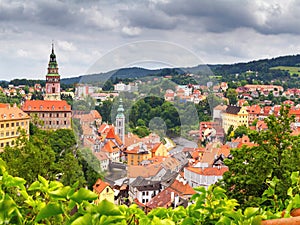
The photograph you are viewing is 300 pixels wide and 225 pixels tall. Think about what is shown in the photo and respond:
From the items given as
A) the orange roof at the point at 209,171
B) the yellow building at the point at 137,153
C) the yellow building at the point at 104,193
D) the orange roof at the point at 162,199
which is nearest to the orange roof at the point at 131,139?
the yellow building at the point at 137,153

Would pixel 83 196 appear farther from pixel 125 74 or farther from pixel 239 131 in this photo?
pixel 239 131

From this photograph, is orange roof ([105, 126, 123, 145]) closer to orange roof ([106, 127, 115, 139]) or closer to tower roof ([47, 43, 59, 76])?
orange roof ([106, 127, 115, 139])

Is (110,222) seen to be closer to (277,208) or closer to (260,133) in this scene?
(277,208)

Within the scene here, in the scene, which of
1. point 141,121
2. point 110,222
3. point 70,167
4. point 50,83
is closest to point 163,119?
point 141,121

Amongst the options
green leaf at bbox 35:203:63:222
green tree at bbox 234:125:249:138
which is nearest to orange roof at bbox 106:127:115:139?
green leaf at bbox 35:203:63:222

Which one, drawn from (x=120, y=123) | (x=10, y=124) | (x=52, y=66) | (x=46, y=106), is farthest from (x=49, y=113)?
(x=120, y=123)

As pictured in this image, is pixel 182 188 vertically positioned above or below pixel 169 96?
below
